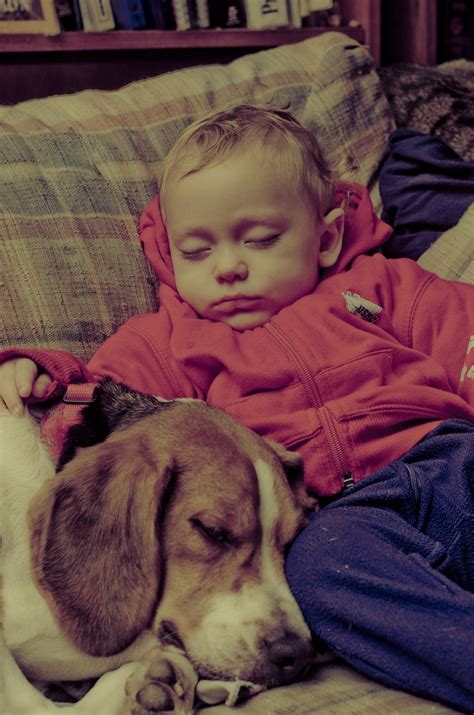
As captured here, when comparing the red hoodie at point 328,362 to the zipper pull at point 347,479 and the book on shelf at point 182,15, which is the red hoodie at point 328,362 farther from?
the book on shelf at point 182,15

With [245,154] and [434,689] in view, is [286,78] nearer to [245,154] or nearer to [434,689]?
[245,154]

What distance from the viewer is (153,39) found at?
2861mm

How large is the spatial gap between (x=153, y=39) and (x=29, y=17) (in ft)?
1.44

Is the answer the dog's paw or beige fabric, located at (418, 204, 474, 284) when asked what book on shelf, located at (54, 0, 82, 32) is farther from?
the dog's paw

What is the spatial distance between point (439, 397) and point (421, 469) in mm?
212

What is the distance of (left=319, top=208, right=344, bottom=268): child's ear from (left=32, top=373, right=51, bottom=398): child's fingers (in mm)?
711

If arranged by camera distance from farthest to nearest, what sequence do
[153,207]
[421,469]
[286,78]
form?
[286,78] < [153,207] < [421,469]

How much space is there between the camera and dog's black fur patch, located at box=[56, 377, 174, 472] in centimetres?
136

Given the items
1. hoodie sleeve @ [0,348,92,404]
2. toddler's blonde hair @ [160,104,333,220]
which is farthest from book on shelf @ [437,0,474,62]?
hoodie sleeve @ [0,348,92,404]

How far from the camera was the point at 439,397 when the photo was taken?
161 centimetres

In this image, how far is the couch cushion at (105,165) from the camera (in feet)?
5.91

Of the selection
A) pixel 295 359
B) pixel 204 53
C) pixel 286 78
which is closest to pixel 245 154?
pixel 295 359

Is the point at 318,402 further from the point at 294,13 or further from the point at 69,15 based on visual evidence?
the point at 294,13

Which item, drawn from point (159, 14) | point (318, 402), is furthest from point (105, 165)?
point (159, 14)
